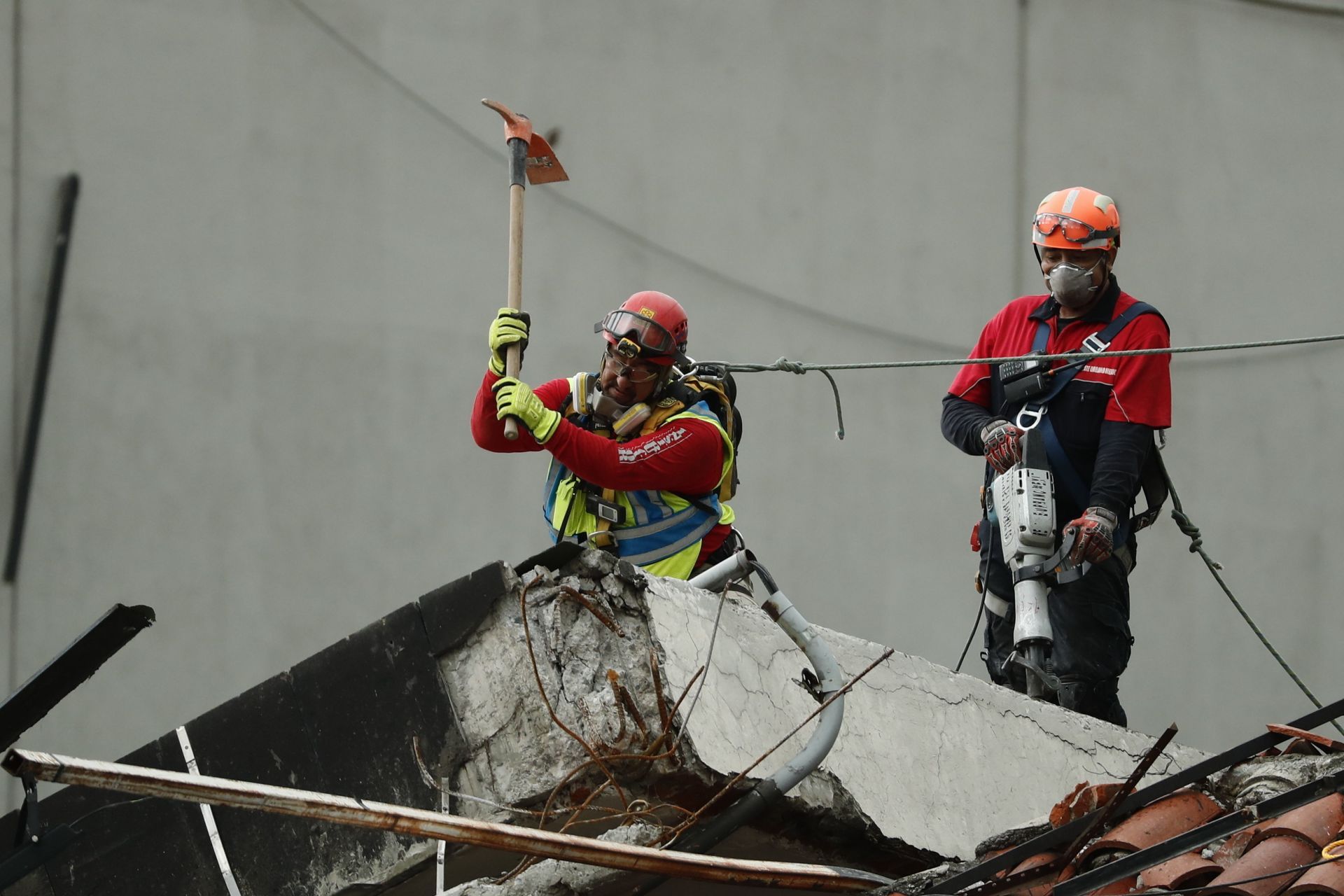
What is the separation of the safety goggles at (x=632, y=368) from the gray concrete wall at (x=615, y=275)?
15.5 feet

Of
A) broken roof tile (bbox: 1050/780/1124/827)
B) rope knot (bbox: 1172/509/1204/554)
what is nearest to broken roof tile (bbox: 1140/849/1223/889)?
broken roof tile (bbox: 1050/780/1124/827)

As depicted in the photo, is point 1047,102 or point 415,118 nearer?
point 415,118

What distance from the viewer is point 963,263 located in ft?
37.8

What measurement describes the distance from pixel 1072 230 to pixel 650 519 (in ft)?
5.07

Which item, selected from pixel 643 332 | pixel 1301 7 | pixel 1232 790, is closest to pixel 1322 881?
pixel 1232 790

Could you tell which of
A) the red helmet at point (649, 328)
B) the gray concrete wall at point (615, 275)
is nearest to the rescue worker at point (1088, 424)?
the red helmet at point (649, 328)

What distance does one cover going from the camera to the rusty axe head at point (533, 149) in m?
5.42

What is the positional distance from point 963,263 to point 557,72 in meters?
2.79

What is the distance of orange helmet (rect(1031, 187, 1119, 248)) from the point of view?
563 centimetres

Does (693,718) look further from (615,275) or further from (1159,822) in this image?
(615,275)

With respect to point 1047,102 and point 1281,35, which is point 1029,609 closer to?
point 1047,102

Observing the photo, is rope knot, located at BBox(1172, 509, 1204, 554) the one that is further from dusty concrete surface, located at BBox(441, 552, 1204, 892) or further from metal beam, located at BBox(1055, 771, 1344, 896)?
metal beam, located at BBox(1055, 771, 1344, 896)

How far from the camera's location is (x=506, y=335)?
202 inches

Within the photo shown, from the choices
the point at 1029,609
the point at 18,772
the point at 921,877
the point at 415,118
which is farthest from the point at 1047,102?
the point at 18,772
